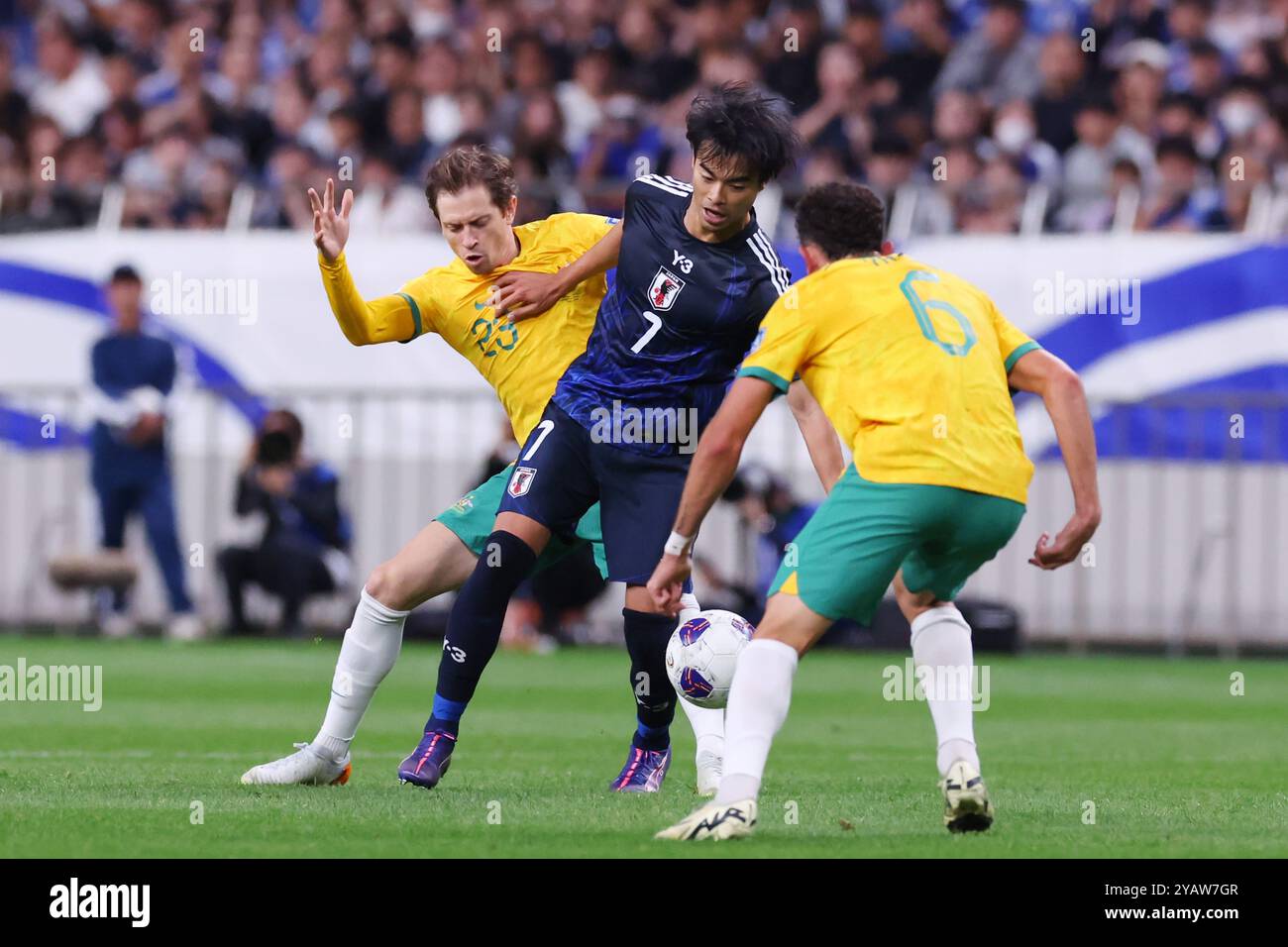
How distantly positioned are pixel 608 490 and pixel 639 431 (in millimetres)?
256

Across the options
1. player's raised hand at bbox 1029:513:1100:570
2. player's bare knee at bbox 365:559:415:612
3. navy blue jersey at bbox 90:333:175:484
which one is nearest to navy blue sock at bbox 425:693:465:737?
player's bare knee at bbox 365:559:415:612

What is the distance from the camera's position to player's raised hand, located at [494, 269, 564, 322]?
8.13 metres

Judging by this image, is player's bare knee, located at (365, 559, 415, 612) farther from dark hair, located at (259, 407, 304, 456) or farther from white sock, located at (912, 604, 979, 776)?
dark hair, located at (259, 407, 304, 456)

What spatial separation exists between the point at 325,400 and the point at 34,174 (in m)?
4.64

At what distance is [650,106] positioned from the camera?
19.2 meters

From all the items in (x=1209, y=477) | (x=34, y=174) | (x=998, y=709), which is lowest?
(x=998, y=709)

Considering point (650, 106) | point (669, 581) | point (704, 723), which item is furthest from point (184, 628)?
point (669, 581)

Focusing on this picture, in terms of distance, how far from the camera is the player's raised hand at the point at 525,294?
8133 mm

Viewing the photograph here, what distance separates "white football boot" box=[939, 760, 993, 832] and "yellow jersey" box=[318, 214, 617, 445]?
2661 millimetres

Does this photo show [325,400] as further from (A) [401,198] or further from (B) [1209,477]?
(B) [1209,477]

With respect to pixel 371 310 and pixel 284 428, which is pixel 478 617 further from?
pixel 284 428

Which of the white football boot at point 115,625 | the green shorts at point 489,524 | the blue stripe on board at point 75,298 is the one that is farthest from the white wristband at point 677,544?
the white football boot at point 115,625

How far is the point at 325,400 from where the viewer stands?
17.1 metres
